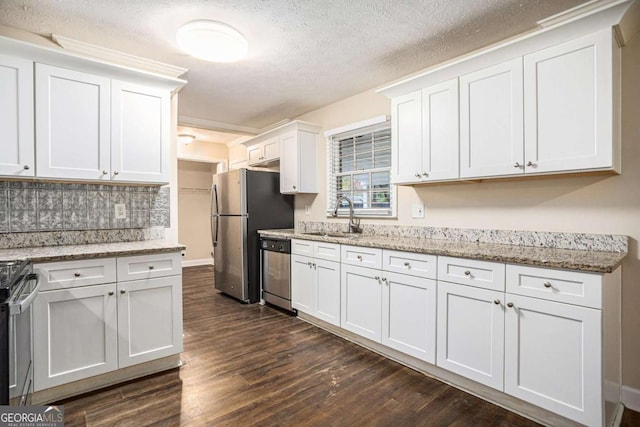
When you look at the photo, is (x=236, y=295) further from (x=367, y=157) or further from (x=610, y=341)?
(x=610, y=341)

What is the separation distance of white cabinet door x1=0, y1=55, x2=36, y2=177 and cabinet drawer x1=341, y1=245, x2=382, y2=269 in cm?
228

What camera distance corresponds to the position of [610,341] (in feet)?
5.51

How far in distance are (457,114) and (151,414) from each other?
2710mm

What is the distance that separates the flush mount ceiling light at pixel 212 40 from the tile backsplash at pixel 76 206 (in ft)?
3.98

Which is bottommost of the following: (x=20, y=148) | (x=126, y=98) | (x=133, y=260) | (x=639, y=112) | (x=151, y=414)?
(x=151, y=414)

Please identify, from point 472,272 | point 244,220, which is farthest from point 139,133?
point 472,272

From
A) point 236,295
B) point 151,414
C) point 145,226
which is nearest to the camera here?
point 151,414

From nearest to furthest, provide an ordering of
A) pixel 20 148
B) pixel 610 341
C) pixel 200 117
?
pixel 610 341
pixel 20 148
pixel 200 117

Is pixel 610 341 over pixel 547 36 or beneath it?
beneath

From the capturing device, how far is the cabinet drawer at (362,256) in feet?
8.38

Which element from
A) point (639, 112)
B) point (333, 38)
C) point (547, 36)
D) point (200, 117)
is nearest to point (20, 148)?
point (333, 38)

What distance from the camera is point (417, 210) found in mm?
2986

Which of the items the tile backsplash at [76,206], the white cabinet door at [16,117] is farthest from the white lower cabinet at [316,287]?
the white cabinet door at [16,117]

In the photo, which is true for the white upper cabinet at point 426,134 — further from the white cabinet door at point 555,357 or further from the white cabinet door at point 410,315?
the white cabinet door at point 555,357
